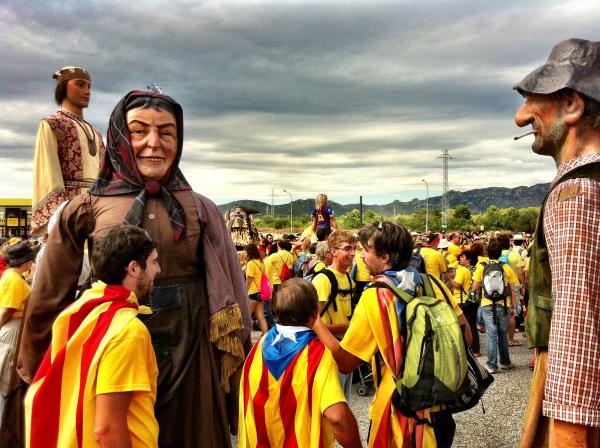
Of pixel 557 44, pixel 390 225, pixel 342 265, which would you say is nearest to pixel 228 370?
pixel 390 225

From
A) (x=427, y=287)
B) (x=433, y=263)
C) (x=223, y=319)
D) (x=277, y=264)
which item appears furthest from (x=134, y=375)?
(x=277, y=264)

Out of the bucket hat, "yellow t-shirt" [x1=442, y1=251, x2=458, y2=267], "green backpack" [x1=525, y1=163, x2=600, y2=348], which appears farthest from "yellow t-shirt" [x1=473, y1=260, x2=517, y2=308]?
the bucket hat

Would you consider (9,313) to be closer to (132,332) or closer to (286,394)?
(286,394)

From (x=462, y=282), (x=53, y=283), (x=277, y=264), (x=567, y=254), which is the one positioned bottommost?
(x=462, y=282)

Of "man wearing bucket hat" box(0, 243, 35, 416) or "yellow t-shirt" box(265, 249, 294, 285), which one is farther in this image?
"yellow t-shirt" box(265, 249, 294, 285)

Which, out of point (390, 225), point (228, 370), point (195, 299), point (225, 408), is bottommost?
point (225, 408)

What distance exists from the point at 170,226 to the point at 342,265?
298cm

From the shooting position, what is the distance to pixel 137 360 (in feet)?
6.44

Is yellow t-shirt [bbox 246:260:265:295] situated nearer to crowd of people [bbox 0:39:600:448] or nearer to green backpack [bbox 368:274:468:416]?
crowd of people [bbox 0:39:600:448]

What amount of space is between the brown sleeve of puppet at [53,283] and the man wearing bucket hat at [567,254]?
2.04m

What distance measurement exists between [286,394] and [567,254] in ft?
5.75

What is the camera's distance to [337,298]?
17.2 feet

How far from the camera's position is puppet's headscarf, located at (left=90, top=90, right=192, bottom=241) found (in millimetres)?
2590

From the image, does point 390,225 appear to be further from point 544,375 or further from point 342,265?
point 342,265
